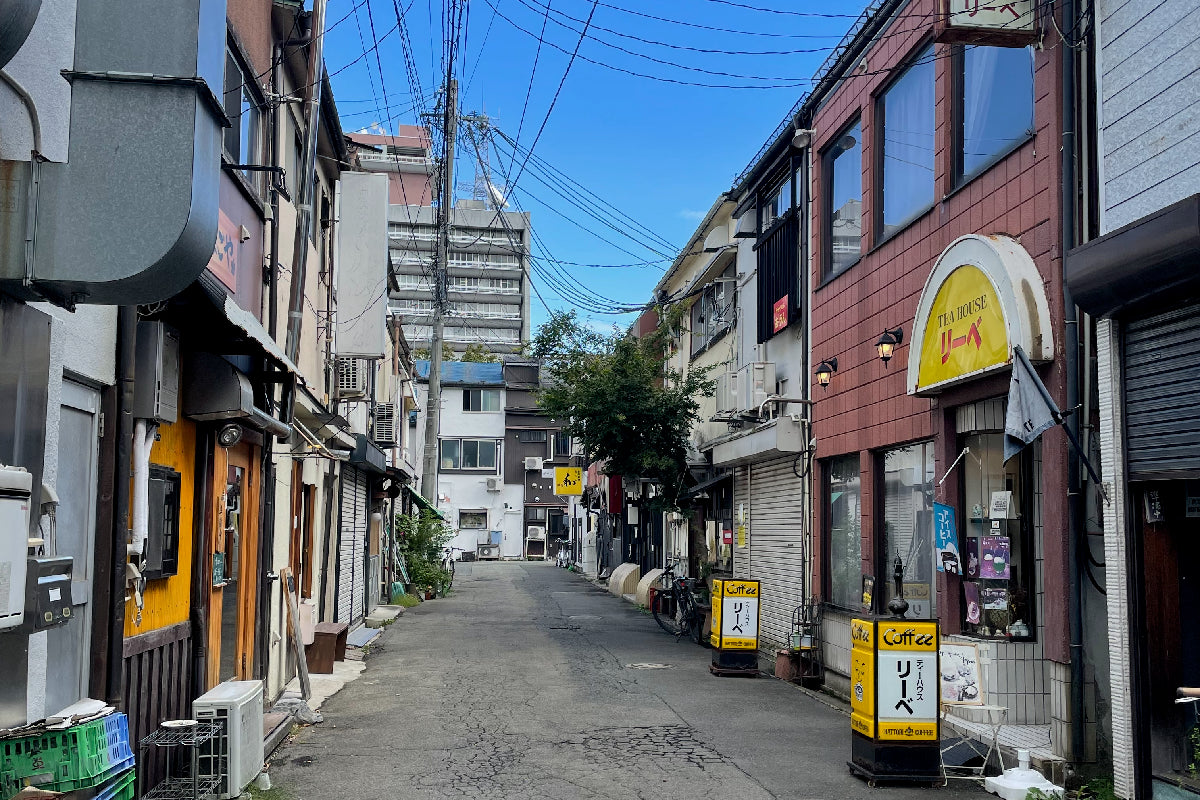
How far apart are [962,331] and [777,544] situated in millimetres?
8529

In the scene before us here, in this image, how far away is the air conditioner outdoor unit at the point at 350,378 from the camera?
16500 millimetres

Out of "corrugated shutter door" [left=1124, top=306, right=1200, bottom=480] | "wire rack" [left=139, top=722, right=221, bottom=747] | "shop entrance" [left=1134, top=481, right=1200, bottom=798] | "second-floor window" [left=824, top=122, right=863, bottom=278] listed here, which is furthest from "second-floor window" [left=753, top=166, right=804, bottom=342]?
"wire rack" [left=139, top=722, right=221, bottom=747]

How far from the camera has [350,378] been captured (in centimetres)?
1662

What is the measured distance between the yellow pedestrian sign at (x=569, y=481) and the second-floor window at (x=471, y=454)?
54.3 ft

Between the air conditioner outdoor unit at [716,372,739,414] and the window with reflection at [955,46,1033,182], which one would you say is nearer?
the window with reflection at [955,46,1033,182]

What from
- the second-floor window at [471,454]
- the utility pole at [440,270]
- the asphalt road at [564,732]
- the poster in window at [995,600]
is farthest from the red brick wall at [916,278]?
the second-floor window at [471,454]

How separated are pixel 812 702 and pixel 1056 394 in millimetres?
5768

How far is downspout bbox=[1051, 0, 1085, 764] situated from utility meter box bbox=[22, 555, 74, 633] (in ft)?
23.5

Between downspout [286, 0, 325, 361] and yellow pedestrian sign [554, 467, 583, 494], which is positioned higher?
downspout [286, 0, 325, 361]

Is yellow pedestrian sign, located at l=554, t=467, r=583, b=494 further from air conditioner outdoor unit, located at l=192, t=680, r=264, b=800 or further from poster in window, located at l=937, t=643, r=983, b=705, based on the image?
air conditioner outdoor unit, located at l=192, t=680, r=264, b=800

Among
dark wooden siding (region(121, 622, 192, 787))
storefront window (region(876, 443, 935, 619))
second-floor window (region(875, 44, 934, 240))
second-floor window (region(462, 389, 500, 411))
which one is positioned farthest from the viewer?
second-floor window (region(462, 389, 500, 411))

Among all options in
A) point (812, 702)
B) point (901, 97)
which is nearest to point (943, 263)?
point (901, 97)

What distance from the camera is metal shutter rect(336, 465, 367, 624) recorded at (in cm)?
1935

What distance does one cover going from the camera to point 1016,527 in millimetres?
10281
